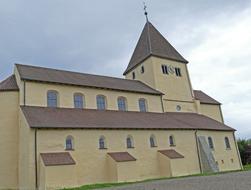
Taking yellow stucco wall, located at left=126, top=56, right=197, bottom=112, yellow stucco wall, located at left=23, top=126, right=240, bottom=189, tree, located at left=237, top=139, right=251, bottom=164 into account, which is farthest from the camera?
tree, located at left=237, top=139, right=251, bottom=164

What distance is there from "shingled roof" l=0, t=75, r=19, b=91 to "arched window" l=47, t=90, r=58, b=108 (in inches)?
115

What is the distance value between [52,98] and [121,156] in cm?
872

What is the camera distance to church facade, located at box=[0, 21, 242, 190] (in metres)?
21.2

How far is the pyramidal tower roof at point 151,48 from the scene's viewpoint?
3806 centimetres

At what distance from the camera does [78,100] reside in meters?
27.7

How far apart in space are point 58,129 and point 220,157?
19930mm

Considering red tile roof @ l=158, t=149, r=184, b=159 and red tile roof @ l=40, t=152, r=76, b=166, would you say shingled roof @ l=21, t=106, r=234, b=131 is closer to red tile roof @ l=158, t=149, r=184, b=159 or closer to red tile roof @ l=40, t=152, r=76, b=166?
red tile roof @ l=40, t=152, r=76, b=166

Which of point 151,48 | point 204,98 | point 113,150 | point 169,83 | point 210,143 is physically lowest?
point 113,150

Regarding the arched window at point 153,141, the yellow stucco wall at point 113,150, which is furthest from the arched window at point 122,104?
the arched window at point 153,141

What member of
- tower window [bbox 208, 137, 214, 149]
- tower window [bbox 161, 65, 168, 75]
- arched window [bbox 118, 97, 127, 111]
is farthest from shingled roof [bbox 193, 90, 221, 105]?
arched window [bbox 118, 97, 127, 111]

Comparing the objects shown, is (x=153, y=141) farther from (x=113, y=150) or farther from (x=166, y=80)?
(x=166, y=80)

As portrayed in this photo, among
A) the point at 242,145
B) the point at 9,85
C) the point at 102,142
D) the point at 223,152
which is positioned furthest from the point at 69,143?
the point at 242,145


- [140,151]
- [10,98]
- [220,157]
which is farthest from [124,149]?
[220,157]

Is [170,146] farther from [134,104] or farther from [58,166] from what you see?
[58,166]
